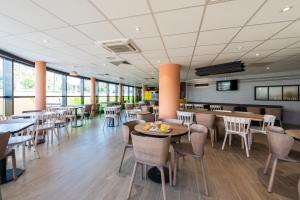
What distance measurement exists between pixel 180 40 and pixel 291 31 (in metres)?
1.96

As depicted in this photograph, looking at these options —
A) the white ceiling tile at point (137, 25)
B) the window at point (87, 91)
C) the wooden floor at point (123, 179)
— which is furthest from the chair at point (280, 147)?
the window at point (87, 91)

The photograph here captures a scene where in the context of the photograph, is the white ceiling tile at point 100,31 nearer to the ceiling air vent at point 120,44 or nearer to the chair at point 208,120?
the ceiling air vent at point 120,44

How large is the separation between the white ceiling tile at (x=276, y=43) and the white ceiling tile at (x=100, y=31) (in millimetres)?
3198

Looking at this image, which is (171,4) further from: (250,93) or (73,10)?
(250,93)

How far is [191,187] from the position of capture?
2225 millimetres

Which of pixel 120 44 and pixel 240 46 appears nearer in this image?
pixel 120 44

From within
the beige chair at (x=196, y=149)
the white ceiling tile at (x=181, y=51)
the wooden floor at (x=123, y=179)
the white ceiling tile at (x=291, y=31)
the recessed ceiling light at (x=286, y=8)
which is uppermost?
the white ceiling tile at (x=181, y=51)

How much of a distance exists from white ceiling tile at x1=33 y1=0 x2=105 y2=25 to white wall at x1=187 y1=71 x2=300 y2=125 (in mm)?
8714

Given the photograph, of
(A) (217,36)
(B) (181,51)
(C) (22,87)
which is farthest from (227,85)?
(C) (22,87)

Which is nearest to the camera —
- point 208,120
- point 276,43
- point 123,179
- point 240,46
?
point 123,179

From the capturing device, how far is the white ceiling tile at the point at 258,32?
96.4 inches

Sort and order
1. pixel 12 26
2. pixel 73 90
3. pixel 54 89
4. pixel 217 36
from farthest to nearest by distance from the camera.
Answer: pixel 73 90 < pixel 54 89 < pixel 217 36 < pixel 12 26

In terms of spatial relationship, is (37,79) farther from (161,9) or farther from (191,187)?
(191,187)

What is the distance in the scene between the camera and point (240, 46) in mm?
3434
